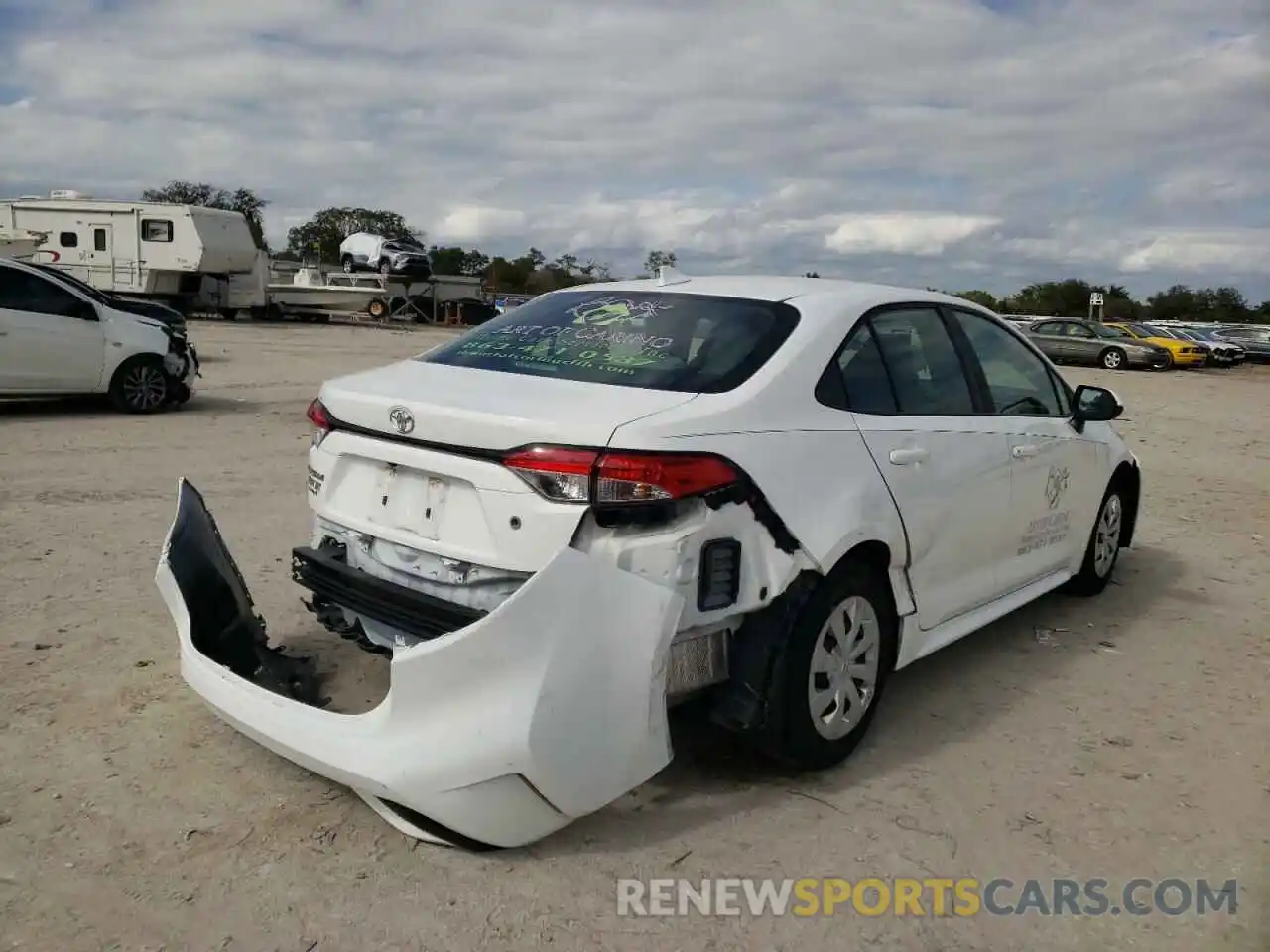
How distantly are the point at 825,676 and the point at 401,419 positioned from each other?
1.63 m

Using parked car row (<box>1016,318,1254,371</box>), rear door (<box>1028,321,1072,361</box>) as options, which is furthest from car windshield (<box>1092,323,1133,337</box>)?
rear door (<box>1028,321,1072,361</box>)

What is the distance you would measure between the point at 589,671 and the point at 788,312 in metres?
1.62

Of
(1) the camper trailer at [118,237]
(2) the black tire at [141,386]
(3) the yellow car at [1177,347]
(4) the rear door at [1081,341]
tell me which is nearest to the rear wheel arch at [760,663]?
(2) the black tire at [141,386]

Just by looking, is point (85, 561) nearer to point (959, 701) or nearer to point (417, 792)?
point (417, 792)

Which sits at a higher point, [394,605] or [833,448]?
[833,448]

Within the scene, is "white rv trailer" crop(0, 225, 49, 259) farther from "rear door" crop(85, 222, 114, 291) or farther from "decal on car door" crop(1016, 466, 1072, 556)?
"decal on car door" crop(1016, 466, 1072, 556)

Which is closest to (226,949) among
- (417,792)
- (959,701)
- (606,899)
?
(417,792)

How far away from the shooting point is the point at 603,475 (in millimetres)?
3100

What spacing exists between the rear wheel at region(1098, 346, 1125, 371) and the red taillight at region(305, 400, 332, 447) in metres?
31.1

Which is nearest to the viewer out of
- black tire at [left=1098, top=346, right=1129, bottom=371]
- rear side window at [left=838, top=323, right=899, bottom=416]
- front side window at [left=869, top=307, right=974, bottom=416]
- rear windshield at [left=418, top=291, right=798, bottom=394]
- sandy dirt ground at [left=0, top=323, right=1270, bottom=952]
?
sandy dirt ground at [left=0, top=323, right=1270, bottom=952]

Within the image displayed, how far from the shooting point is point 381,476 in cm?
360

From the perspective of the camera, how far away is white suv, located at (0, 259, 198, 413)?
11109mm

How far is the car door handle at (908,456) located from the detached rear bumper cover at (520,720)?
1235 millimetres

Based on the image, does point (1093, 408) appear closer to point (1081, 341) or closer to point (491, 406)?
point (491, 406)
